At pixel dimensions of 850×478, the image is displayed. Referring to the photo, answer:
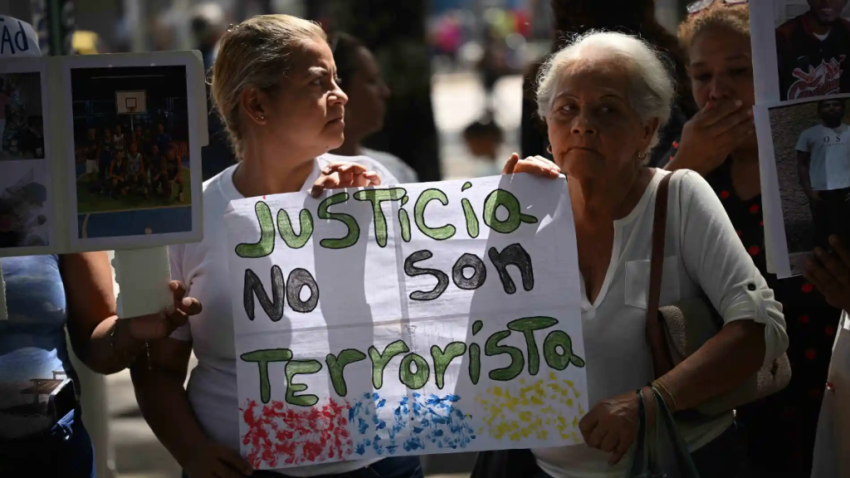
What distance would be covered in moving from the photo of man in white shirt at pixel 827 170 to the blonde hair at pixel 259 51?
1.06 metres

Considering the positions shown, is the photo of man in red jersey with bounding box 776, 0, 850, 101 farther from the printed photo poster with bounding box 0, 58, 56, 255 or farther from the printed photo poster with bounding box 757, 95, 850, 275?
the printed photo poster with bounding box 0, 58, 56, 255

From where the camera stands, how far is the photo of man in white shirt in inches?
85.6

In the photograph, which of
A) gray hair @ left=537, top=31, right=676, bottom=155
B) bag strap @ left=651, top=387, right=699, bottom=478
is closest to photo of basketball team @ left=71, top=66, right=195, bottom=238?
gray hair @ left=537, top=31, right=676, bottom=155

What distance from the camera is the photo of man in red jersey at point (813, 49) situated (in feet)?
7.07

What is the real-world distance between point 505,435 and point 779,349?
57 cm

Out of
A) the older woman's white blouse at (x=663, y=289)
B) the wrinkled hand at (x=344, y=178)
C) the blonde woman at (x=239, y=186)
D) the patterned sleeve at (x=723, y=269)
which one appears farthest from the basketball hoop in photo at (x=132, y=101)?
the patterned sleeve at (x=723, y=269)

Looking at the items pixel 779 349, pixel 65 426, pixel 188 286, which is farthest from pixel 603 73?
pixel 65 426

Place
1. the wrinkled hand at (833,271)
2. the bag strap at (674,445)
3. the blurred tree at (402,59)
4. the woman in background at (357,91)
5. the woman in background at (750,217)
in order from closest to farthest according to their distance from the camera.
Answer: the bag strap at (674,445) < the wrinkled hand at (833,271) < the woman in background at (750,217) < the woman in background at (357,91) < the blurred tree at (402,59)

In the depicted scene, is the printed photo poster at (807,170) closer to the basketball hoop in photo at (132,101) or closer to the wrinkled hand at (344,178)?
the wrinkled hand at (344,178)

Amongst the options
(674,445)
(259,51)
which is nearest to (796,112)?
(674,445)

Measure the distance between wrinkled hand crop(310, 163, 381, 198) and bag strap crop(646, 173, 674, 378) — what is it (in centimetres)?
59

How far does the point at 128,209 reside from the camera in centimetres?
211

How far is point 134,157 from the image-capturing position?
210 centimetres

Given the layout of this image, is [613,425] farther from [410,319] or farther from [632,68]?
[632,68]
